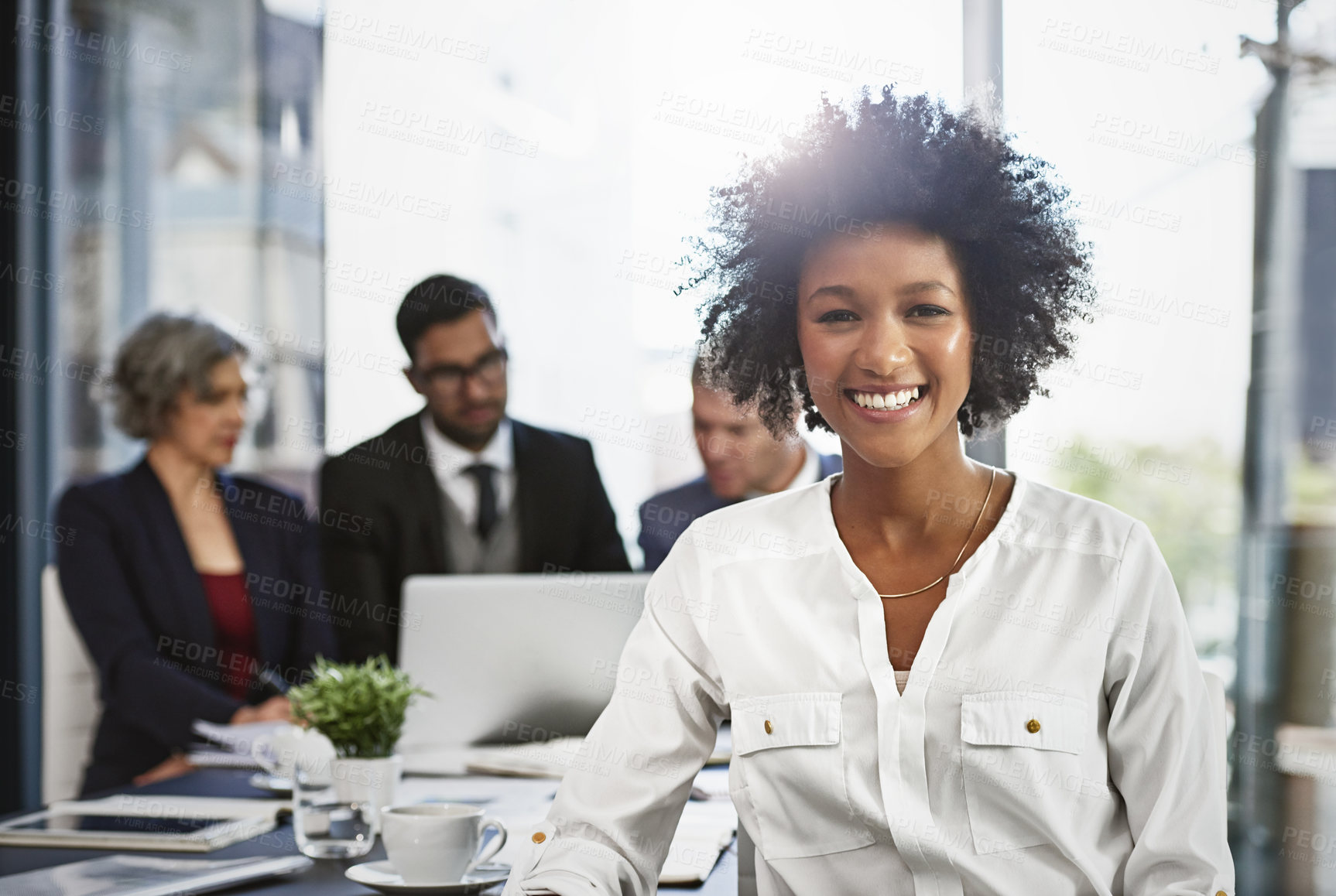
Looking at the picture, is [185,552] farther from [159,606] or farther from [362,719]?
[362,719]

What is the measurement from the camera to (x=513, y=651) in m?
2.03

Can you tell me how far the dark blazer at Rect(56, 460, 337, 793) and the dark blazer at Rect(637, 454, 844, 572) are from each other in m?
0.95

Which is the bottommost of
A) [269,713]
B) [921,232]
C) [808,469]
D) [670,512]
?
[269,713]

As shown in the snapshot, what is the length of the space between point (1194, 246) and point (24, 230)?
3606 mm

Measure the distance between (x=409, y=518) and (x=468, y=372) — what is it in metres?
0.49

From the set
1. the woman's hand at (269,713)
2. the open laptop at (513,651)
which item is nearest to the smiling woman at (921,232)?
the open laptop at (513,651)

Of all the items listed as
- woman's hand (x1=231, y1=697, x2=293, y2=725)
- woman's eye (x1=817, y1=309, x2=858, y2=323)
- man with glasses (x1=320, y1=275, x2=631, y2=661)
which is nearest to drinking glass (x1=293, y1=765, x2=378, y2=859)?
woman's eye (x1=817, y1=309, x2=858, y2=323)

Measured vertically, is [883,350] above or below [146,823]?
above

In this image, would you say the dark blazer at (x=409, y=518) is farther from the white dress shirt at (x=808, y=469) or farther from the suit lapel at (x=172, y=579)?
the white dress shirt at (x=808, y=469)

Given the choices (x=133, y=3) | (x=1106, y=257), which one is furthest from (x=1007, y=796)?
(x=133, y=3)

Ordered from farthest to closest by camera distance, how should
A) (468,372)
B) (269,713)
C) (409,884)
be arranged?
(468,372) → (269,713) → (409,884)

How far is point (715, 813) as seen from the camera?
1.75m

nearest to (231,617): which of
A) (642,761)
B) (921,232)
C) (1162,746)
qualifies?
(642,761)

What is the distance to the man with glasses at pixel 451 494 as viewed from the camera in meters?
3.53
